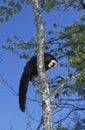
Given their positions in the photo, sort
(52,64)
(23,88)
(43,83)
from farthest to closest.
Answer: (52,64) < (23,88) < (43,83)

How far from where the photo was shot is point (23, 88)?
27.6ft

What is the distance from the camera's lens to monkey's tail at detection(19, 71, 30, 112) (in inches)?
325

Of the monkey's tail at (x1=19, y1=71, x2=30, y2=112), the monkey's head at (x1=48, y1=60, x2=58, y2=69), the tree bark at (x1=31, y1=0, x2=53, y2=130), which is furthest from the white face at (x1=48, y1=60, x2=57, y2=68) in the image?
the tree bark at (x1=31, y1=0, x2=53, y2=130)

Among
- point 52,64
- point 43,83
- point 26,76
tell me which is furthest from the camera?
point 52,64

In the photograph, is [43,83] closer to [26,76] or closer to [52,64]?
[26,76]

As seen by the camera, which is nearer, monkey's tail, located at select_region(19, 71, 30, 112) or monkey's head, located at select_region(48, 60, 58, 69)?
monkey's tail, located at select_region(19, 71, 30, 112)

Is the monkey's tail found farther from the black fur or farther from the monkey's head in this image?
the monkey's head

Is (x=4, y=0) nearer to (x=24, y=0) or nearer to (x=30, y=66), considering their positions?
(x=24, y=0)

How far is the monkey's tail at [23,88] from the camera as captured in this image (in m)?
8.27

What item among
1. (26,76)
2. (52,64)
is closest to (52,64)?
(52,64)

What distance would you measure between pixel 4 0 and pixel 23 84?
3.23 m

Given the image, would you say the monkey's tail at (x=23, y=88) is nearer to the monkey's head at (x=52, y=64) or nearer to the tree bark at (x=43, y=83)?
the monkey's head at (x=52, y=64)

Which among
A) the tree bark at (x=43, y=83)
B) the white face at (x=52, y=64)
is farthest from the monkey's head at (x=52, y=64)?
the tree bark at (x=43, y=83)

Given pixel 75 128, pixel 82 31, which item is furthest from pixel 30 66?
pixel 75 128
